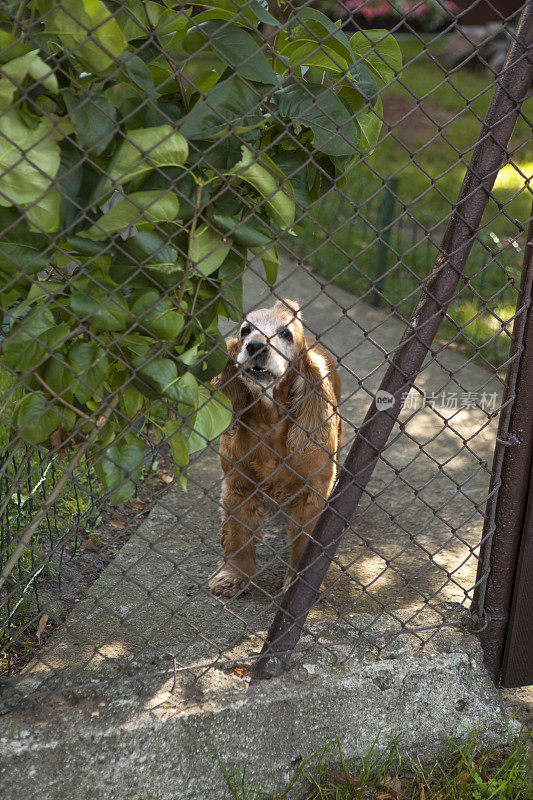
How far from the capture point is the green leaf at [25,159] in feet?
5.08

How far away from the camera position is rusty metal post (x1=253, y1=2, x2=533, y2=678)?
7.08ft

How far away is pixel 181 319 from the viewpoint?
6.14 ft

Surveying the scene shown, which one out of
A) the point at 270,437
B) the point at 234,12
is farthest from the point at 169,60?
the point at 270,437

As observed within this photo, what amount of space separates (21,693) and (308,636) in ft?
3.26

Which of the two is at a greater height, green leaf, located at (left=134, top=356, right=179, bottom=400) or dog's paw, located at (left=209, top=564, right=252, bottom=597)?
green leaf, located at (left=134, top=356, right=179, bottom=400)

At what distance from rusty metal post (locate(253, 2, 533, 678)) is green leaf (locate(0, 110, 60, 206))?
125 cm

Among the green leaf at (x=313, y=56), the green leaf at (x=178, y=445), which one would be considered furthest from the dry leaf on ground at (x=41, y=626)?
the green leaf at (x=313, y=56)

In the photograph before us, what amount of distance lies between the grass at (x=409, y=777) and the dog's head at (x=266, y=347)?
144 centimetres

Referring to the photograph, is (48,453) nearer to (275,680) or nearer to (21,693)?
Result: (21,693)

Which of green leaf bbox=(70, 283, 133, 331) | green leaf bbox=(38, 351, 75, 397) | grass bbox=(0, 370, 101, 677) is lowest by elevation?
grass bbox=(0, 370, 101, 677)

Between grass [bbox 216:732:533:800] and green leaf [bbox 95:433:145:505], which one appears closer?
green leaf [bbox 95:433:145:505]

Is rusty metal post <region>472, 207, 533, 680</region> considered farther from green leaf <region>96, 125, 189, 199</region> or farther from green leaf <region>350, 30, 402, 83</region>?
green leaf <region>96, 125, 189, 199</region>

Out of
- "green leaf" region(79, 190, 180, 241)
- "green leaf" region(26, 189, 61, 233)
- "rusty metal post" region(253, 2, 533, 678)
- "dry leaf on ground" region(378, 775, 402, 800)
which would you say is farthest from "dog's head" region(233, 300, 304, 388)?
"dry leaf on ground" region(378, 775, 402, 800)

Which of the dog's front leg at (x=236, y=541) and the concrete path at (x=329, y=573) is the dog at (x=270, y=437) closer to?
the dog's front leg at (x=236, y=541)
